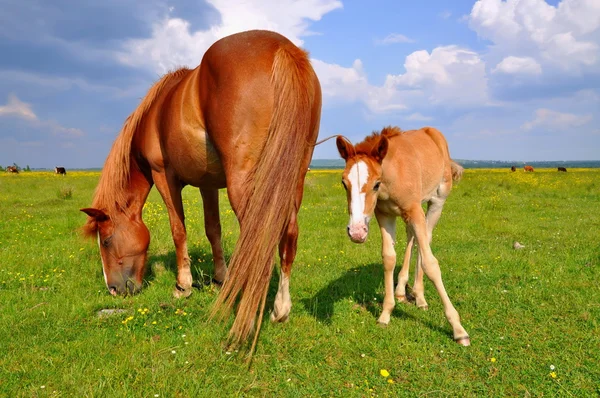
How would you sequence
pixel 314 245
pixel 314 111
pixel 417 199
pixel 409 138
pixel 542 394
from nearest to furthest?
pixel 542 394
pixel 314 111
pixel 417 199
pixel 409 138
pixel 314 245

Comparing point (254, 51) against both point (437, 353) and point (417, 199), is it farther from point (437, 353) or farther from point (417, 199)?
point (437, 353)

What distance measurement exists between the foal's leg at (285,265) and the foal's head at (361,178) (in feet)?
1.89

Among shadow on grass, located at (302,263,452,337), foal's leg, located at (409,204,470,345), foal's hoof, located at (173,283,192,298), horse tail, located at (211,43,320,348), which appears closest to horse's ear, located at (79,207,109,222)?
foal's hoof, located at (173,283,192,298)

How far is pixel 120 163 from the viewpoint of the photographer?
5.17 m

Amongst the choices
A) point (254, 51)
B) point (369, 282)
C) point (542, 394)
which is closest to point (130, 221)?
point (254, 51)

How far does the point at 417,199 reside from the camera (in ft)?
14.1

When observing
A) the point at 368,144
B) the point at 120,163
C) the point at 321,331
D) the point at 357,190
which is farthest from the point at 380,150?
the point at 120,163

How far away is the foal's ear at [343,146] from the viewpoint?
3.89 m

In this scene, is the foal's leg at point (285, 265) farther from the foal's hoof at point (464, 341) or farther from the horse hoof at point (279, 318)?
the foal's hoof at point (464, 341)

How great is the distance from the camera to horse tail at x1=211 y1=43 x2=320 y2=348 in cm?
322

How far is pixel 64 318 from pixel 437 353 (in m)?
3.87

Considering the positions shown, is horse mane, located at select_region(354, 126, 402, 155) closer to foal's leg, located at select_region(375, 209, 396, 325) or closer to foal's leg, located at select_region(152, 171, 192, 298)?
foal's leg, located at select_region(375, 209, 396, 325)

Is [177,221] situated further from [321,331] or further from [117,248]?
A: [321,331]

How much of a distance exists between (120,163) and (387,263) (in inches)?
141
